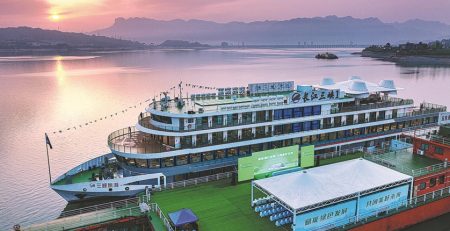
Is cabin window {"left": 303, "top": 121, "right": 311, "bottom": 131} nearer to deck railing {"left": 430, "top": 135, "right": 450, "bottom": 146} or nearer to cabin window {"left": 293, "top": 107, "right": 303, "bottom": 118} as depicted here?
cabin window {"left": 293, "top": 107, "right": 303, "bottom": 118}

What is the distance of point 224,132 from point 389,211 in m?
17.1

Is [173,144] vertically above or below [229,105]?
below

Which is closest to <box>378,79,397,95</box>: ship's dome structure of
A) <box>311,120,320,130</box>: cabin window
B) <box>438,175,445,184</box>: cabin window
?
<box>311,120,320,130</box>: cabin window

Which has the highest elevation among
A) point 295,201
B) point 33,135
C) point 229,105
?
point 229,105

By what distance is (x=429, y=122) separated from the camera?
52188 millimetres

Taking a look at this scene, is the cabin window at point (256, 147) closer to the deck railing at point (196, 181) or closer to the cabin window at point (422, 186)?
the deck railing at point (196, 181)

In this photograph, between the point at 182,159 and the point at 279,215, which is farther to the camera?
the point at 182,159

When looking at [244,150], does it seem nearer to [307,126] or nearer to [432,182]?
[307,126]

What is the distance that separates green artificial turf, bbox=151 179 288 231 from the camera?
87.0 ft

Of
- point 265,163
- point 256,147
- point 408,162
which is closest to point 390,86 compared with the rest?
point 408,162

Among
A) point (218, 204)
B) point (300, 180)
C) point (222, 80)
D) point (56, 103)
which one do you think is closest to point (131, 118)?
point (56, 103)

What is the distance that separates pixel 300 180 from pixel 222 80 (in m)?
103

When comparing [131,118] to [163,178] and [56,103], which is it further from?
[163,178]

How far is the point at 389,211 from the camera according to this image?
1156 inches
